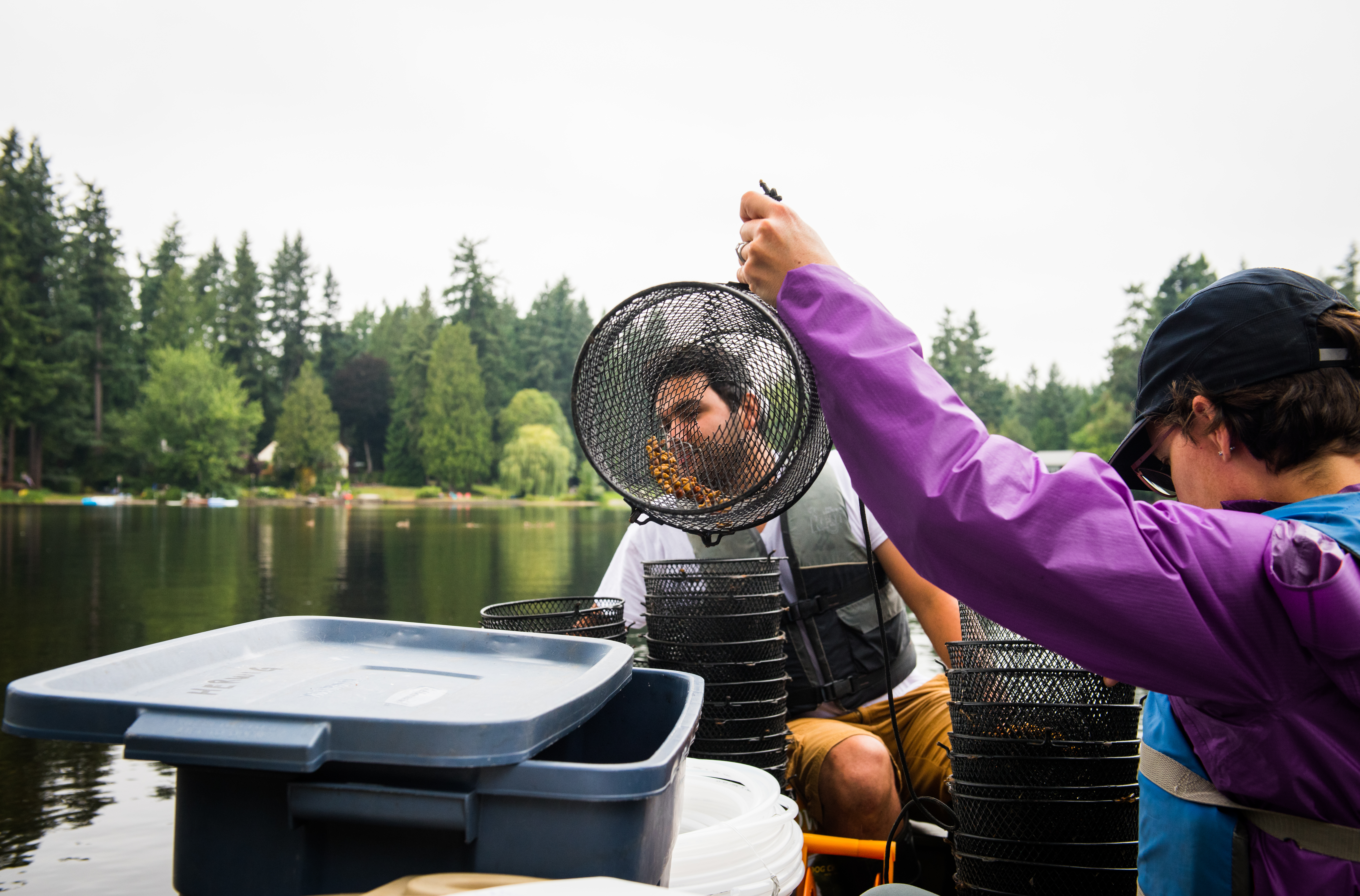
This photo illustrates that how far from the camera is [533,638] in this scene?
6.15ft

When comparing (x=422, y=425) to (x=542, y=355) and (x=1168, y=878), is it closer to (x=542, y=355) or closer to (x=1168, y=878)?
(x=542, y=355)

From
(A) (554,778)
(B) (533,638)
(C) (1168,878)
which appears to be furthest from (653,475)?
(C) (1168,878)

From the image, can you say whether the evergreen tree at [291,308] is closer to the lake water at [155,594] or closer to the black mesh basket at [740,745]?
the lake water at [155,594]

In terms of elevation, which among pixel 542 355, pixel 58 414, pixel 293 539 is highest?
pixel 542 355

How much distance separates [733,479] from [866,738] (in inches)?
45.7

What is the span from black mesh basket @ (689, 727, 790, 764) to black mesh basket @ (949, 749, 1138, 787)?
84cm

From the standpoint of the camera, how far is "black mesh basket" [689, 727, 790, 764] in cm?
281

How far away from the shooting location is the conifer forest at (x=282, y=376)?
56.3 metres

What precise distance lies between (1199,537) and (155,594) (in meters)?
17.3

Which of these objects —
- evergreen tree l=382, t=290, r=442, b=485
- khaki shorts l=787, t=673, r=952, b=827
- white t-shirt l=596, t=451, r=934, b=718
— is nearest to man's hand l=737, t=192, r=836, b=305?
white t-shirt l=596, t=451, r=934, b=718

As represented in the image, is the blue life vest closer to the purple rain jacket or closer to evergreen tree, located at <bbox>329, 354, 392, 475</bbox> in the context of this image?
the purple rain jacket

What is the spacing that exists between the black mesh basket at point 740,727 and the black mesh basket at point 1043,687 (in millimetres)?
767

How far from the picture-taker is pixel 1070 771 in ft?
7.14

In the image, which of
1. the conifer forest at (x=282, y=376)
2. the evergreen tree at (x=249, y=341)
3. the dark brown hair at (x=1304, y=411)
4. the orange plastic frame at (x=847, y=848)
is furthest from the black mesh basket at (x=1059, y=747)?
the evergreen tree at (x=249, y=341)
